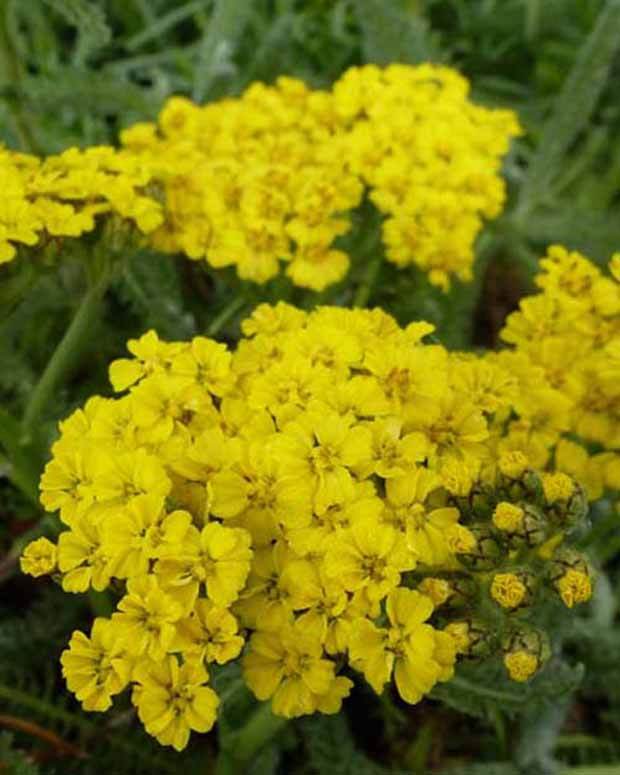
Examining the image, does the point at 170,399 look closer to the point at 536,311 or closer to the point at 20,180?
the point at 20,180

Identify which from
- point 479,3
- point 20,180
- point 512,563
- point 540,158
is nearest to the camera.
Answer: point 512,563

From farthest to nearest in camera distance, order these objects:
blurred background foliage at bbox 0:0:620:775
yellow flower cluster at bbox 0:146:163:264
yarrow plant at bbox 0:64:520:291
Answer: blurred background foliage at bbox 0:0:620:775 → yarrow plant at bbox 0:64:520:291 → yellow flower cluster at bbox 0:146:163:264

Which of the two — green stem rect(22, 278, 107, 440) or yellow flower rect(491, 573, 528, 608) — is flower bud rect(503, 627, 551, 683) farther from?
green stem rect(22, 278, 107, 440)

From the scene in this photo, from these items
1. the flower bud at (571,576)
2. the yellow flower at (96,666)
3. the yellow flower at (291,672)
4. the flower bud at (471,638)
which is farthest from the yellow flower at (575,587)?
the yellow flower at (96,666)

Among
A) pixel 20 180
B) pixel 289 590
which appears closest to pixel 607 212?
pixel 20 180

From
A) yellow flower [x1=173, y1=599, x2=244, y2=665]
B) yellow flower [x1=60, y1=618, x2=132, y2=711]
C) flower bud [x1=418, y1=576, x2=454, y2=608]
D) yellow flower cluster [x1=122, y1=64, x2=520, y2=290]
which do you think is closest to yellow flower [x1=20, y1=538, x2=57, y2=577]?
yellow flower [x1=60, y1=618, x2=132, y2=711]

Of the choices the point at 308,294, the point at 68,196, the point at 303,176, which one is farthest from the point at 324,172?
the point at 68,196

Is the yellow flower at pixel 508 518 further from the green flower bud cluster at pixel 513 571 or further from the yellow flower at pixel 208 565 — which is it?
the yellow flower at pixel 208 565
